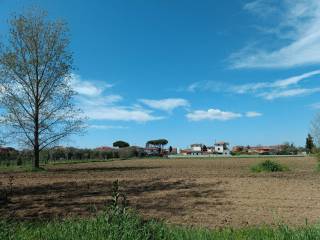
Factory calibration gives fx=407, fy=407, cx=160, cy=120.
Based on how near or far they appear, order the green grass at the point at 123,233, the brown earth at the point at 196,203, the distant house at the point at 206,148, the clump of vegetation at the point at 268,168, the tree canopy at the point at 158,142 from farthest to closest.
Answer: the tree canopy at the point at 158,142 → the distant house at the point at 206,148 → the clump of vegetation at the point at 268,168 → the brown earth at the point at 196,203 → the green grass at the point at 123,233

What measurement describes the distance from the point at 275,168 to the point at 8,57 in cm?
2014

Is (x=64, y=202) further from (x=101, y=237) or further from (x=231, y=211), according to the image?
(x=101, y=237)

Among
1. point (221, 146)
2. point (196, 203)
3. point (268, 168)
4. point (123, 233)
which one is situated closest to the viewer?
point (123, 233)

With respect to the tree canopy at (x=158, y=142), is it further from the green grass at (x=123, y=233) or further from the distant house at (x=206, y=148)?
the green grass at (x=123, y=233)

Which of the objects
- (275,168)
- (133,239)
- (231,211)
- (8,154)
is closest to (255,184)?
(231,211)

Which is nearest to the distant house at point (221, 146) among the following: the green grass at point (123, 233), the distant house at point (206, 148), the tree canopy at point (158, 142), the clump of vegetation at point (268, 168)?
the distant house at point (206, 148)

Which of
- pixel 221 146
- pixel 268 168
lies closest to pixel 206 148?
pixel 221 146

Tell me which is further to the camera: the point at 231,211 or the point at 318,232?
the point at 231,211

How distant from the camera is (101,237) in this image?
212 inches

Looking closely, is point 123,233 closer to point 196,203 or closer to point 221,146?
point 196,203

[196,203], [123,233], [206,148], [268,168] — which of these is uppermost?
[206,148]

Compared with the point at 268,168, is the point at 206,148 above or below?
above

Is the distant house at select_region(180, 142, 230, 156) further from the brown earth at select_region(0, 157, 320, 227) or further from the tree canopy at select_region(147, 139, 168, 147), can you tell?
the brown earth at select_region(0, 157, 320, 227)

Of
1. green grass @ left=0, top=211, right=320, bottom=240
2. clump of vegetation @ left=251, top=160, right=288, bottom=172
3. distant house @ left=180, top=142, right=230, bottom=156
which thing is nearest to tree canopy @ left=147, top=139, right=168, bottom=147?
distant house @ left=180, top=142, right=230, bottom=156
